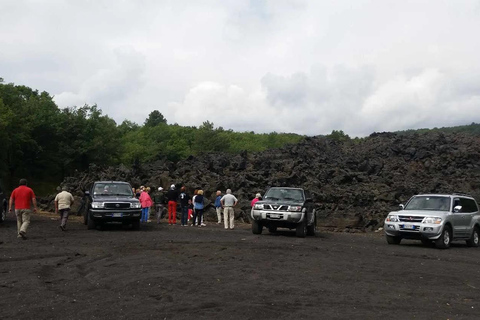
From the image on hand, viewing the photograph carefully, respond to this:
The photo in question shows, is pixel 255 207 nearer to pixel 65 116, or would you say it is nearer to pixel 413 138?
pixel 413 138

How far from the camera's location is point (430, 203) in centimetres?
1922

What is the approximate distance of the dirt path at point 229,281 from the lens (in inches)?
315

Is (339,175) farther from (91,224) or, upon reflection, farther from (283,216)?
(91,224)

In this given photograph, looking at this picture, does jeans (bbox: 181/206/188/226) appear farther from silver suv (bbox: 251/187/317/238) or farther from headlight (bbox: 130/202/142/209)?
silver suv (bbox: 251/187/317/238)

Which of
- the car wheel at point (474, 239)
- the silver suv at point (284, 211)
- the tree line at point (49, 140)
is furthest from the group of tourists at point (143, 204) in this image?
the tree line at point (49, 140)

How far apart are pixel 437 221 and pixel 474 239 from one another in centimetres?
312

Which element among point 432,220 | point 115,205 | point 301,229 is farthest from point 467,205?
point 115,205

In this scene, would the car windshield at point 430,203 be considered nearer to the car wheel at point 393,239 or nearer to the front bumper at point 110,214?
the car wheel at point 393,239

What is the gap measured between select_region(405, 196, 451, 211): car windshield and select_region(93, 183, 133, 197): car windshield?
37.0 ft

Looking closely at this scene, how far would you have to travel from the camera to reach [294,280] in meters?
10.6

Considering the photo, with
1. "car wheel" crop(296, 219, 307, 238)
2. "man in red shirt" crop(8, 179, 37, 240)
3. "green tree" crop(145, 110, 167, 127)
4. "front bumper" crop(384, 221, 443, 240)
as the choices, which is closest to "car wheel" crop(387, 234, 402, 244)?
"front bumper" crop(384, 221, 443, 240)

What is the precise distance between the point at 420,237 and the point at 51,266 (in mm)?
11561

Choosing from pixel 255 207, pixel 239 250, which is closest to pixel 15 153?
pixel 255 207

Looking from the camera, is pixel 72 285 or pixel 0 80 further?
pixel 0 80
